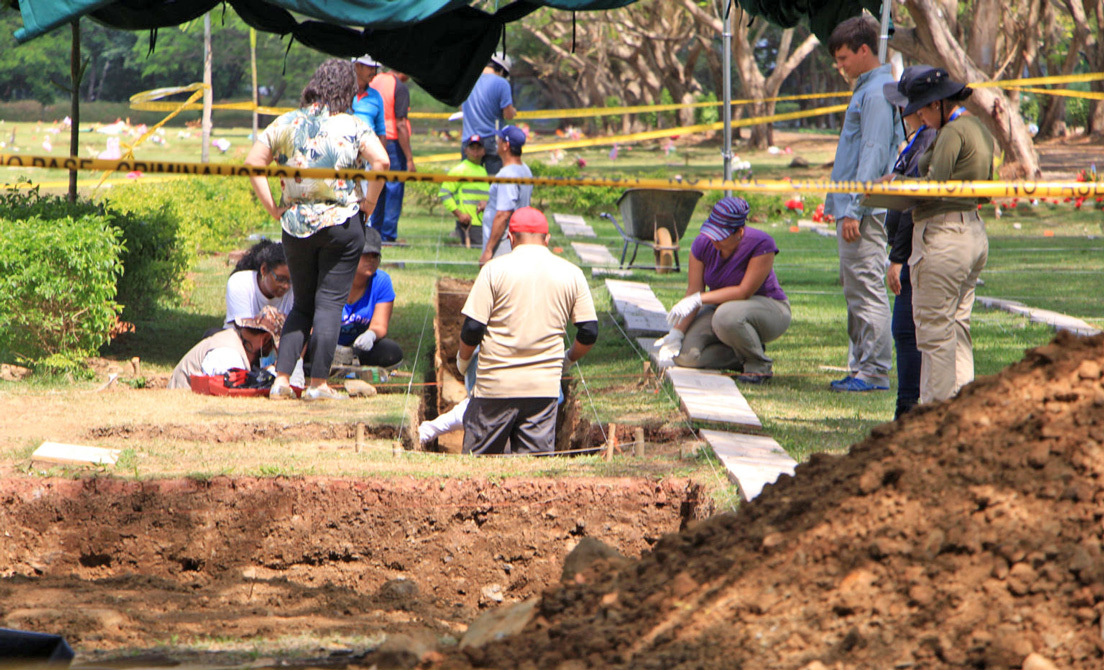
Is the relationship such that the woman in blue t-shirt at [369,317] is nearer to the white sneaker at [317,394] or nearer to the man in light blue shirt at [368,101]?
the white sneaker at [317,394]

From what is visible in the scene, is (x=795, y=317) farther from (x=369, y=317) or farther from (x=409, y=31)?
(x=409, y=31)

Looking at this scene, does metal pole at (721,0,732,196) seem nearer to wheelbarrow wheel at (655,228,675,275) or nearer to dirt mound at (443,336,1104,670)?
wheelbarrow wheel at (655,228,675,275)

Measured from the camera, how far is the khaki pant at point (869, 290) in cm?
636

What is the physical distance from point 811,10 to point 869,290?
242 centimetres

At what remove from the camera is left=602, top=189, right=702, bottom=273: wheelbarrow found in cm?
1138

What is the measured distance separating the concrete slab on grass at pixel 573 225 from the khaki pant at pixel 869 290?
913cm

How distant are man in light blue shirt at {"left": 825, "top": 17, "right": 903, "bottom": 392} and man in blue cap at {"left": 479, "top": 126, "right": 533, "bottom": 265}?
2788 millimetres

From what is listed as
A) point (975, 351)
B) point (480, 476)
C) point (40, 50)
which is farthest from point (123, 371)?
point (40, 50)

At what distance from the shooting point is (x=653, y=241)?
38.6 feet

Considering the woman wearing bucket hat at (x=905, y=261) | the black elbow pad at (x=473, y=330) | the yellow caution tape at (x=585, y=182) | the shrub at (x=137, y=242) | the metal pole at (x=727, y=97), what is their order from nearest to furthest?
1. the yellow caution tape at (x=585, y=182)
2. the woman wearing bucket hat at (x=905, y=261)
3. the black elbow pad at (x=473, y=330)
4. the shrub at (x=137, y=242)
5. the metal pole at (x=727, y=97)

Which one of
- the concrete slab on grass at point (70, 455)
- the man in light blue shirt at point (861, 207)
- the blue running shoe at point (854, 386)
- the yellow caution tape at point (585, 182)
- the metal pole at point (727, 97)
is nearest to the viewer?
the yellow caution tape at point (585, 182)

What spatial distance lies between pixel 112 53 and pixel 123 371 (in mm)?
53866

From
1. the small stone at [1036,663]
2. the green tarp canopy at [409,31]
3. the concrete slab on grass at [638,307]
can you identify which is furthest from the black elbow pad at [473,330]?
the small stone at [1036,663]

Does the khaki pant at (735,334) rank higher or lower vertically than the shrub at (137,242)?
lower
